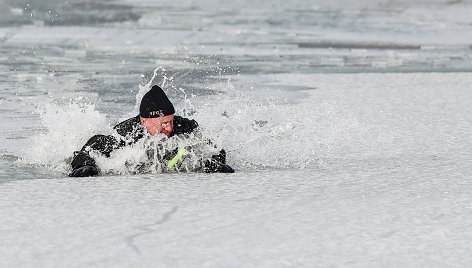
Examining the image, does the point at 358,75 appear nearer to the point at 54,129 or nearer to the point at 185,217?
→ the point at 54,129

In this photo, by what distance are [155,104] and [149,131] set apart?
239 millimetres

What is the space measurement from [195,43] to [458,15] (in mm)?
9924

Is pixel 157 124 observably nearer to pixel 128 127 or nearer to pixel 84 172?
pixel 128 127

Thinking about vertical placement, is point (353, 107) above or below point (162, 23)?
below

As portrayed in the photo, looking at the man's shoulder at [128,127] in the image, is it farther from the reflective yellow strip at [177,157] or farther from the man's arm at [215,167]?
the man's arm at [215,167]

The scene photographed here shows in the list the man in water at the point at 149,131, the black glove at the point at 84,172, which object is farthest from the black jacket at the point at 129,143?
the black glove at the point at 84,172

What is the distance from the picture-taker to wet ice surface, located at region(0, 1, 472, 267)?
394cm

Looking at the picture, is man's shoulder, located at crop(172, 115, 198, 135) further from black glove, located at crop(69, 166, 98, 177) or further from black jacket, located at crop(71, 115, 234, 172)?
black glove, located at crop(69, 166, 98, 177)

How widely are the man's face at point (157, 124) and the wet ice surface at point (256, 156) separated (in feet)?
1.11

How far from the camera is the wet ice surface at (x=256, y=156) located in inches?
155

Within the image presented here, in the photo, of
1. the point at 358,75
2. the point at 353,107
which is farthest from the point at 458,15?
the point at 353,107

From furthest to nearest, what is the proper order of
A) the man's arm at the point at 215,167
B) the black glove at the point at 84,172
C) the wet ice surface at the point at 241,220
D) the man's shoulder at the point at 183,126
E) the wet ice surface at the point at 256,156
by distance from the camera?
1. the man's shoulder at the point at 183,126
2. the man's arm at the point at 215,167
3. the black glove at the point at 84,172
4. the wet ice surface at the point at 256,156
5. the wet ice surface at the point at 241,220

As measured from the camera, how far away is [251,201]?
488 centimetres

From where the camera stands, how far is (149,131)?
596cm
